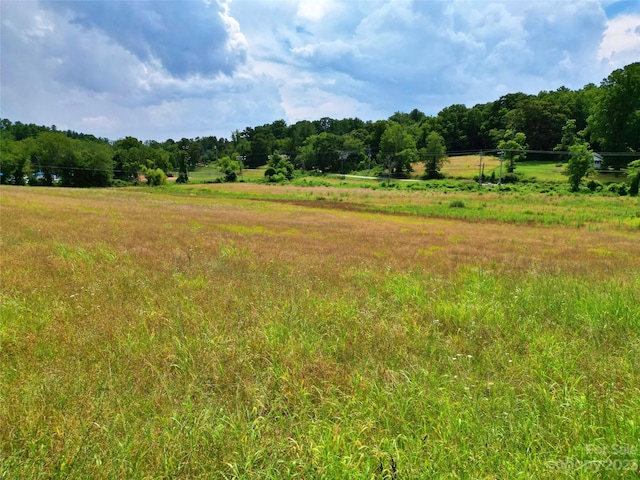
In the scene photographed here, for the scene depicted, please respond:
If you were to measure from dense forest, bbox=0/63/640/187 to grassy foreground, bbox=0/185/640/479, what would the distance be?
3734 inches

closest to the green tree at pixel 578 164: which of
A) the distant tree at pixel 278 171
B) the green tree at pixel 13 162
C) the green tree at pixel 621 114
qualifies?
the green tree at pixel 621 114

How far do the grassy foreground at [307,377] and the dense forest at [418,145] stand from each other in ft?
311

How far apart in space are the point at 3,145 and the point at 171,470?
145689 mm

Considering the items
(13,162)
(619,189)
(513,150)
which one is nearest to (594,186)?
(619,189)

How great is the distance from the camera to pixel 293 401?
3.47 metres

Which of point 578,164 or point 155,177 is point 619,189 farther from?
point 155,177

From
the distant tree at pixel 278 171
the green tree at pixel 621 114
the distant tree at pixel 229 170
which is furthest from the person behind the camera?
the distant tree at pixel 229 170

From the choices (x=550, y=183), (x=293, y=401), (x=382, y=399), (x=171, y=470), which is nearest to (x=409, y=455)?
(x=382, y=399)

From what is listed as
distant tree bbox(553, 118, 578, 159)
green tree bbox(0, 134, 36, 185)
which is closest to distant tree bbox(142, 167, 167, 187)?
green tree bbox(0, 134, 36, 185)

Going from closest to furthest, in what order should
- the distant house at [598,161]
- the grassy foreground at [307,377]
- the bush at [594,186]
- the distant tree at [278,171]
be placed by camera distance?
the grassy foreground at [307,377], the bush at [594,186], the distant house at [598,161], the distant tree at [278,171]

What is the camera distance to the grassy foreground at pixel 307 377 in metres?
2.69

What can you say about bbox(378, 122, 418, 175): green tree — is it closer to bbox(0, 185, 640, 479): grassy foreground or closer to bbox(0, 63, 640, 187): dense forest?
bbox(0, 63, 640, 187): dense forest

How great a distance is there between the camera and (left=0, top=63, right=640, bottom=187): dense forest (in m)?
100

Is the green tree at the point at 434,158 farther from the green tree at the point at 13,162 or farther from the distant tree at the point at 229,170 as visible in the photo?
the green tree at the point at 13,162
